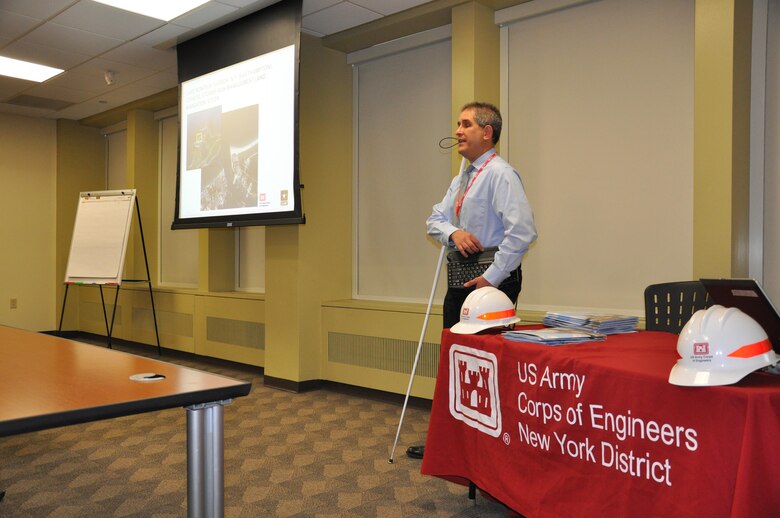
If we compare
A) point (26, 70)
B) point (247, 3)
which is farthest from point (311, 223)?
point (26, 70)

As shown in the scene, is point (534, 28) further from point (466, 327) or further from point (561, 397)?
point (561, 397)

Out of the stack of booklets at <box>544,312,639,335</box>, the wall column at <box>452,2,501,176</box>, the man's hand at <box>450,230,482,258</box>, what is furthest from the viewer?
the wall column at <box>452,2,501,176</box>

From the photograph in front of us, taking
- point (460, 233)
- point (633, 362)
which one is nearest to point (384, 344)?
point (460, 233)

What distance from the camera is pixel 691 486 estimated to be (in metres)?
1.37

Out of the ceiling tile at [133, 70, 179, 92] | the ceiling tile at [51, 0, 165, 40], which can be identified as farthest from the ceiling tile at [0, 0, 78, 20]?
the ceiling tile at [133, 70, 179, 92]

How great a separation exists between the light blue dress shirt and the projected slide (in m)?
1.51

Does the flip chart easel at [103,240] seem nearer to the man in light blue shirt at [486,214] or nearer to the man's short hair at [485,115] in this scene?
the man in light blue shirt at [486,214]

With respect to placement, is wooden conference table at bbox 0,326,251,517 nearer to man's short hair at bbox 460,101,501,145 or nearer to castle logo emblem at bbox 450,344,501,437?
castle logo emblem at bbox 450,344,501,437

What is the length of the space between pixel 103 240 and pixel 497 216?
512 centimetres

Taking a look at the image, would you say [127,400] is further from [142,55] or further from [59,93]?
[59,93]

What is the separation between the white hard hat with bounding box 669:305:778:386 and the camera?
4.33 feet

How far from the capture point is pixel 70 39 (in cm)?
489

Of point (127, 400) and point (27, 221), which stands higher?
point (27, 221)

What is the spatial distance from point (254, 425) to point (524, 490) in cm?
226
